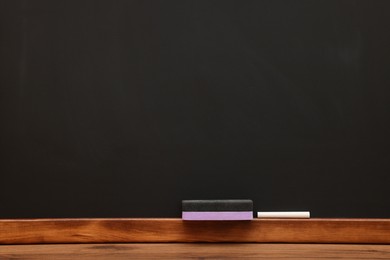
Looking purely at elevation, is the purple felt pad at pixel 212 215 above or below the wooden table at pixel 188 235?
above

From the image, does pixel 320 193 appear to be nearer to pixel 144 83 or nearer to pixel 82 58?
pixel 144 83

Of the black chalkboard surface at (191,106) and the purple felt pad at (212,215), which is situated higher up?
the black chalkboard surface at (191,106)

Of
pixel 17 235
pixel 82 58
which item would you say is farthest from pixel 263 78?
pixel 17 235

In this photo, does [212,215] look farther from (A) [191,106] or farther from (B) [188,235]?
(A) [191,106]

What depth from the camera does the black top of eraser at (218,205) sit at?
857 millimetres

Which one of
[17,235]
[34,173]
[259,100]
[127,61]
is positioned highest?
[127,61]

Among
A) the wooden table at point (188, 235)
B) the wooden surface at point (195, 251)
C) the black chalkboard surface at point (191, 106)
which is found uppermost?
the black chalkboard surface at point (191, 106)

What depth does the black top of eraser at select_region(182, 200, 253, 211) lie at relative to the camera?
2.81 ft

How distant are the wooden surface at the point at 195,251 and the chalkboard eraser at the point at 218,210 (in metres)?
0.07

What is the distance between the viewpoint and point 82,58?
0.90 metres

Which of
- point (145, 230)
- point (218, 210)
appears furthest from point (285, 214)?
point (145, 230)

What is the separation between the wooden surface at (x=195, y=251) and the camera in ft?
2.62

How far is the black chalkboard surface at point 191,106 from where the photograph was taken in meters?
0.88

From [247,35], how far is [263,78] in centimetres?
11
